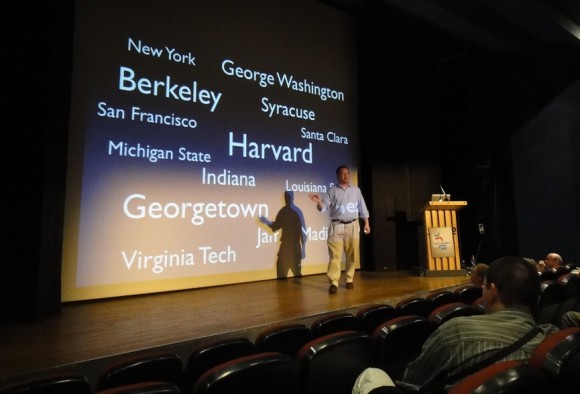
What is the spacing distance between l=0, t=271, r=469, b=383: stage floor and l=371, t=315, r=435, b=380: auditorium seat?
1.17 meters

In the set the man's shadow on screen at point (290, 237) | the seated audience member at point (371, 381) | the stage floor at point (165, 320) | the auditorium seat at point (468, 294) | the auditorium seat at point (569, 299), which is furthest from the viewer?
the man's shadow on screen at point (290, 237)

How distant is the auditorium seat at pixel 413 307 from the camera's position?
201 centimetres

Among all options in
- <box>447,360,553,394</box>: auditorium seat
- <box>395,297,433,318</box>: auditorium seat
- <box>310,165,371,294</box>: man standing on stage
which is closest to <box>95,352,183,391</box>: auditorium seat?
<box>447,360,553,394</box>: auditorium seat

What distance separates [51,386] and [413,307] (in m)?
1.71

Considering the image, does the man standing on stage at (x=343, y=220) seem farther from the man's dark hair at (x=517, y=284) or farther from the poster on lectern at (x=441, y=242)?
the man's dark hair at (x=517, y=284)

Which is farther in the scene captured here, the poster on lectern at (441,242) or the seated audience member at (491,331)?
the poster on lectern at (441,242)

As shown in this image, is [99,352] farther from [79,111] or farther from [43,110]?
[79,111]

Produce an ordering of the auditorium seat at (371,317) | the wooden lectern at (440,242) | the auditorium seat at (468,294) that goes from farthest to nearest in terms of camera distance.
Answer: the wooden lectern at (440,242)
the auditorium seat at (468,294)
the auditorium seat at (371,317)

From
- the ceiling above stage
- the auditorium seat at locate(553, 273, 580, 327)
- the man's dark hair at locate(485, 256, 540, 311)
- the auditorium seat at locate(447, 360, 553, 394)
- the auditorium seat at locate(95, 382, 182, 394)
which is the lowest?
the auditorium seat at locate(553, 273, 580, 327)

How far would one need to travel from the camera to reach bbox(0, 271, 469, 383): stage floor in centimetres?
199

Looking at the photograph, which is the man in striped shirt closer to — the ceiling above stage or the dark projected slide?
the dark projected slide

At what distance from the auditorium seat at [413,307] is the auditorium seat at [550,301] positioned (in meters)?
0.82

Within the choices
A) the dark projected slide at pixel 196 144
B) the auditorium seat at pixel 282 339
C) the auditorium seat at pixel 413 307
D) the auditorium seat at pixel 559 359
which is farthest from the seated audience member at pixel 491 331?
the dark projected slide at pixel 196 144

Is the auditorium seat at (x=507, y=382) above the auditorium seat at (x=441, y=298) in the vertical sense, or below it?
above
